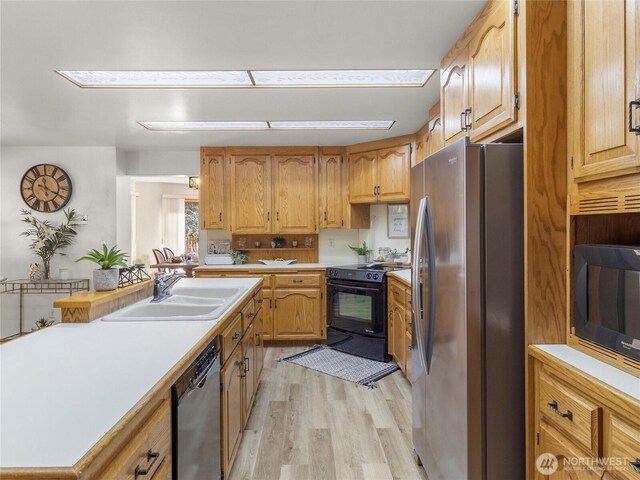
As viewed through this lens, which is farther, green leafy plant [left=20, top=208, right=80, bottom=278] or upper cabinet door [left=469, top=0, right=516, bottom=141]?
green leafy plant [left=20, top=208, right=80, bottom=278]

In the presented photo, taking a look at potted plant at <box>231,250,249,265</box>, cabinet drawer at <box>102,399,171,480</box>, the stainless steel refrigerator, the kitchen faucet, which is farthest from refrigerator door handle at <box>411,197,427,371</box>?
potted plant at <box>231,250,249,265</box>

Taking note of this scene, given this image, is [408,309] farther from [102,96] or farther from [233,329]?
[102,96]

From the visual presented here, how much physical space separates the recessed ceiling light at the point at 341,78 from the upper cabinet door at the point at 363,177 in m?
1.66

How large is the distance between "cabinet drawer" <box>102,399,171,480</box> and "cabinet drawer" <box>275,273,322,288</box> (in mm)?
3089

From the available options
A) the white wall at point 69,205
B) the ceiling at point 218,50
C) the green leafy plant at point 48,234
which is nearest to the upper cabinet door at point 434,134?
the ceiling at point 218,50

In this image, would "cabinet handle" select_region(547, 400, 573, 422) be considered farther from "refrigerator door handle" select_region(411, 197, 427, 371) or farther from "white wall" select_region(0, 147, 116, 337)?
"white wall" select_region(0, 147, 116, 337)

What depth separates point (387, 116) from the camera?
10.8 feet

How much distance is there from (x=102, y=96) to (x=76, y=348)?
2.25m

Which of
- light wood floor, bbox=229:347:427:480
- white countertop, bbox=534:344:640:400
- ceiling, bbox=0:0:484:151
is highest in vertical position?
ceiling, bbox=0:0:484:151

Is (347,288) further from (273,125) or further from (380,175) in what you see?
(273,125)

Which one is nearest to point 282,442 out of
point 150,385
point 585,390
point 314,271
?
point 150,385

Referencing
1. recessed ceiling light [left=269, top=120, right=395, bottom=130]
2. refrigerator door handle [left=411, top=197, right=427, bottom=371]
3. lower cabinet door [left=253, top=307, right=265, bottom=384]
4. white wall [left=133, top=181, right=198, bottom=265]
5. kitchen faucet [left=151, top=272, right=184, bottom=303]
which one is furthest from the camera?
white wall [left=133, top=181, right=198, bottom=265]

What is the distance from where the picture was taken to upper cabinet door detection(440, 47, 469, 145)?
191 cm

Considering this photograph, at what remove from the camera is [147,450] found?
949 mm
